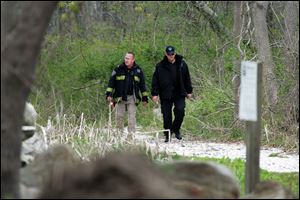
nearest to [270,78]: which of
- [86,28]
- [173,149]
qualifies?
[173,149]

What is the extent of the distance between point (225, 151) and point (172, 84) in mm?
1926

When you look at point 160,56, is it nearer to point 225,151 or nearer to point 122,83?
point 122,83

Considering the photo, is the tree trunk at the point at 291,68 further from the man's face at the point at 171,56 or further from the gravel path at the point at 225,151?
the man's face at the point at 171,56

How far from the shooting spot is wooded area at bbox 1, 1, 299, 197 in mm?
7164

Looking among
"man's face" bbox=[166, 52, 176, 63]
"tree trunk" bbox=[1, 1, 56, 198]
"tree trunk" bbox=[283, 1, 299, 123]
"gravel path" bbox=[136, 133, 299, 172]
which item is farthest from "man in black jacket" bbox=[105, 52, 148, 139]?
"tree trunk" bbox=[1, 1, 56, 198]

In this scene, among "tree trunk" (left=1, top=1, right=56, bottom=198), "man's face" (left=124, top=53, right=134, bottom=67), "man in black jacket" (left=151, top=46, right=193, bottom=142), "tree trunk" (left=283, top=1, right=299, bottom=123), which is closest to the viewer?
"tree trunk" (left=1, top=1, right=56, bottom=198)

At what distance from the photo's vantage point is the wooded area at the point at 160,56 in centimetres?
716

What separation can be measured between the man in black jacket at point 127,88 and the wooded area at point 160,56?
497mm

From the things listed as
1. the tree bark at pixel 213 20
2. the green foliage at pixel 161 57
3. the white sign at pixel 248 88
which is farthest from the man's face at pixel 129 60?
the white sign at pixel 248 88

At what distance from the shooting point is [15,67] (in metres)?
7.11

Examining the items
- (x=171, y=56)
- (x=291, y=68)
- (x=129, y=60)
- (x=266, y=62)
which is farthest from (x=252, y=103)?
(x=266, y=62)

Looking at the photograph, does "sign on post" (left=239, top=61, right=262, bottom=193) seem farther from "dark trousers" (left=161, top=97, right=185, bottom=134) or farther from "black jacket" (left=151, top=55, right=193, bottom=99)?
"dark trousers" (left=161, top=97, right=185, bottom=134)

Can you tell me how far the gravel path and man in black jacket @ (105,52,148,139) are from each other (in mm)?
862

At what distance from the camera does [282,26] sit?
17984 mm
